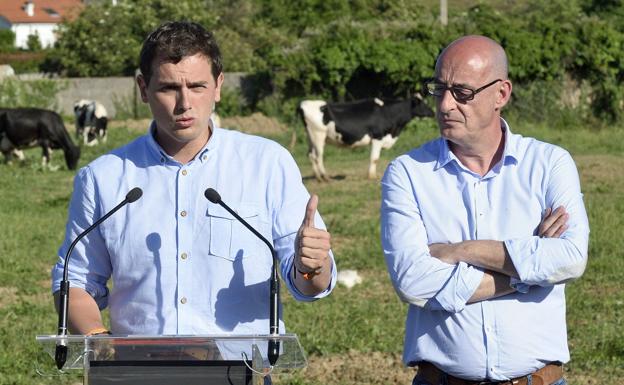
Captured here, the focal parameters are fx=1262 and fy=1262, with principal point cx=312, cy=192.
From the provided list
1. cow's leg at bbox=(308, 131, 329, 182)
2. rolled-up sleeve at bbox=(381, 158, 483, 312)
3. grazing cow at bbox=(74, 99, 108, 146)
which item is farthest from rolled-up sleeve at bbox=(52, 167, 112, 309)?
grazing cow at bbox=(74, 99, 108, 146)

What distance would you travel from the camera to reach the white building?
10444 centimetres

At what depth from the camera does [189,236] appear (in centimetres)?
379

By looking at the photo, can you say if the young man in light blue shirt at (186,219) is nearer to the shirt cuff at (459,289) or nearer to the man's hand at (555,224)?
the shirt cuff at (459,289)

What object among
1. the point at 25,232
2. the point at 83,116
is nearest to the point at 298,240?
the point at 25,232

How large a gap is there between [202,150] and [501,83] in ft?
3.73

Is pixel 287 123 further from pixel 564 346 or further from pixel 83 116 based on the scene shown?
pixel 564 346

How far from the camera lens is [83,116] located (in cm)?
2917

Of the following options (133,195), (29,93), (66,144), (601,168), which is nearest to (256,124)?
(29,93)

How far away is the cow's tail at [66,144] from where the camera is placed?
23953 mm

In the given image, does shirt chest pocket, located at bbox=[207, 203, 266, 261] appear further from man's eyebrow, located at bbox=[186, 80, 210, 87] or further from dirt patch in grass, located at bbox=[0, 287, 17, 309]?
dirt patch in grass, located at bbox=[0, 287, 17, 309]

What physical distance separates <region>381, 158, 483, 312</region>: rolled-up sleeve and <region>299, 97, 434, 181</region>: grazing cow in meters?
17.0

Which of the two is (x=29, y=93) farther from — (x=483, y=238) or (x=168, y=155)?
(x=168, y=155)

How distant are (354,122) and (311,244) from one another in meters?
18.8

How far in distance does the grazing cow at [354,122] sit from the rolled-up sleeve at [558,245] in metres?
17.1
